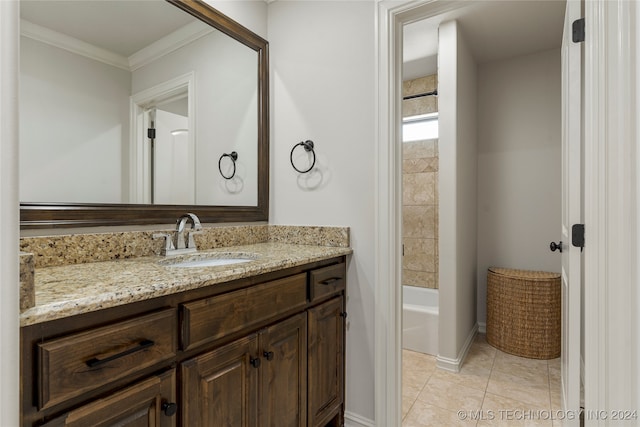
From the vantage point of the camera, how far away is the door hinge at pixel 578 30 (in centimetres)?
124

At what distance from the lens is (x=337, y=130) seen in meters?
1.75

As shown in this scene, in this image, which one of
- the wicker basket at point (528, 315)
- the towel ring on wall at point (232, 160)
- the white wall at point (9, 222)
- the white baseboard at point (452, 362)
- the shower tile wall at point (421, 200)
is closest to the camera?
the white wall at point (9, 222)

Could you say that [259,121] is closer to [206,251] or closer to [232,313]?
[206,251]

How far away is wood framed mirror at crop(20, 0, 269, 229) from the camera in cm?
116

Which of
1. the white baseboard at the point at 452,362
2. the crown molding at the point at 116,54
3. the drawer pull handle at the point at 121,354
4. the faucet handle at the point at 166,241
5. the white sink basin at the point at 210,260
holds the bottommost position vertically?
the white baseboard at the point at 452,362

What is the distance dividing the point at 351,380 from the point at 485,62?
3.01 meters

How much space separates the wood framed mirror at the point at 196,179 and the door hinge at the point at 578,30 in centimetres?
145

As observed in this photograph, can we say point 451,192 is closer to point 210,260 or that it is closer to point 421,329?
point 421,329

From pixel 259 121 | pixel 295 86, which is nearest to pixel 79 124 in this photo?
pixel 259 121

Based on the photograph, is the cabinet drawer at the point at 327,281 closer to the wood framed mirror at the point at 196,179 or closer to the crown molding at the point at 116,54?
the wood framed mirror at the point at 196,179

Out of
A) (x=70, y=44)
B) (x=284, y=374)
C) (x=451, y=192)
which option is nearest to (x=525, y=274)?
(x=451, y=192)

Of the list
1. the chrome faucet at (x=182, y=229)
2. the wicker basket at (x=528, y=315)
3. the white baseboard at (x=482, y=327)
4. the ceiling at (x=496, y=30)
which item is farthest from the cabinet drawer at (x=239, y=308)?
the white baseboard at (x=482, y=327)

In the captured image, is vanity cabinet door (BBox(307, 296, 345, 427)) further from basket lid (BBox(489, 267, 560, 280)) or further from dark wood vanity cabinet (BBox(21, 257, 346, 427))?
basket lid (BBox(489, 267, 560, 280))

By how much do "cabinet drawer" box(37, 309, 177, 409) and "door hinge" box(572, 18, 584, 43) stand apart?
Answer: 5.51ft
